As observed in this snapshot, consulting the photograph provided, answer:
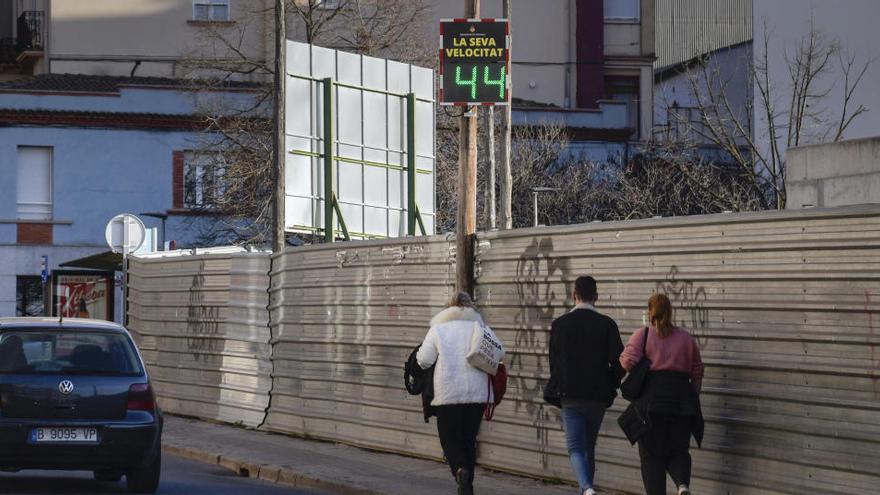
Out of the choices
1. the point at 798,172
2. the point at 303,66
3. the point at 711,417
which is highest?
the point at 303,66

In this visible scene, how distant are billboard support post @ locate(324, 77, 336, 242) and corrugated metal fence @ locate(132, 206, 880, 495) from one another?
5431 millimetres

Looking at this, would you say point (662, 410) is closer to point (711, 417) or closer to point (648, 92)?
point (711, 417)

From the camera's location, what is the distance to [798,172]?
1611 centimetres

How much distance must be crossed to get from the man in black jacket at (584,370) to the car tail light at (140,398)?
12.2ft

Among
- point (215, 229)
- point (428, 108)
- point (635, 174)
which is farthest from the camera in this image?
point (635, 174)

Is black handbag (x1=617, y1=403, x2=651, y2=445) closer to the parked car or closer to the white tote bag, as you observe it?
the white tote bag

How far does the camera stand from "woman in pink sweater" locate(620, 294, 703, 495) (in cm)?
1084

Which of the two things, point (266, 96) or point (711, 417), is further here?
point (266, 96)

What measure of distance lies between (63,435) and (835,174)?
7.46 meters

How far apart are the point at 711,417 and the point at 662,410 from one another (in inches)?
40.7

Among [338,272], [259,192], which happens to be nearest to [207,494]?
[338,272]

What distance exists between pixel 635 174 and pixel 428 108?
72.8 ft

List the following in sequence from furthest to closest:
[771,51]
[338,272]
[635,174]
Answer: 1. [635,174]
2. [771,51]
3. [338,272]

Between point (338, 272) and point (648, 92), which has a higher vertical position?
point (648, 92)
